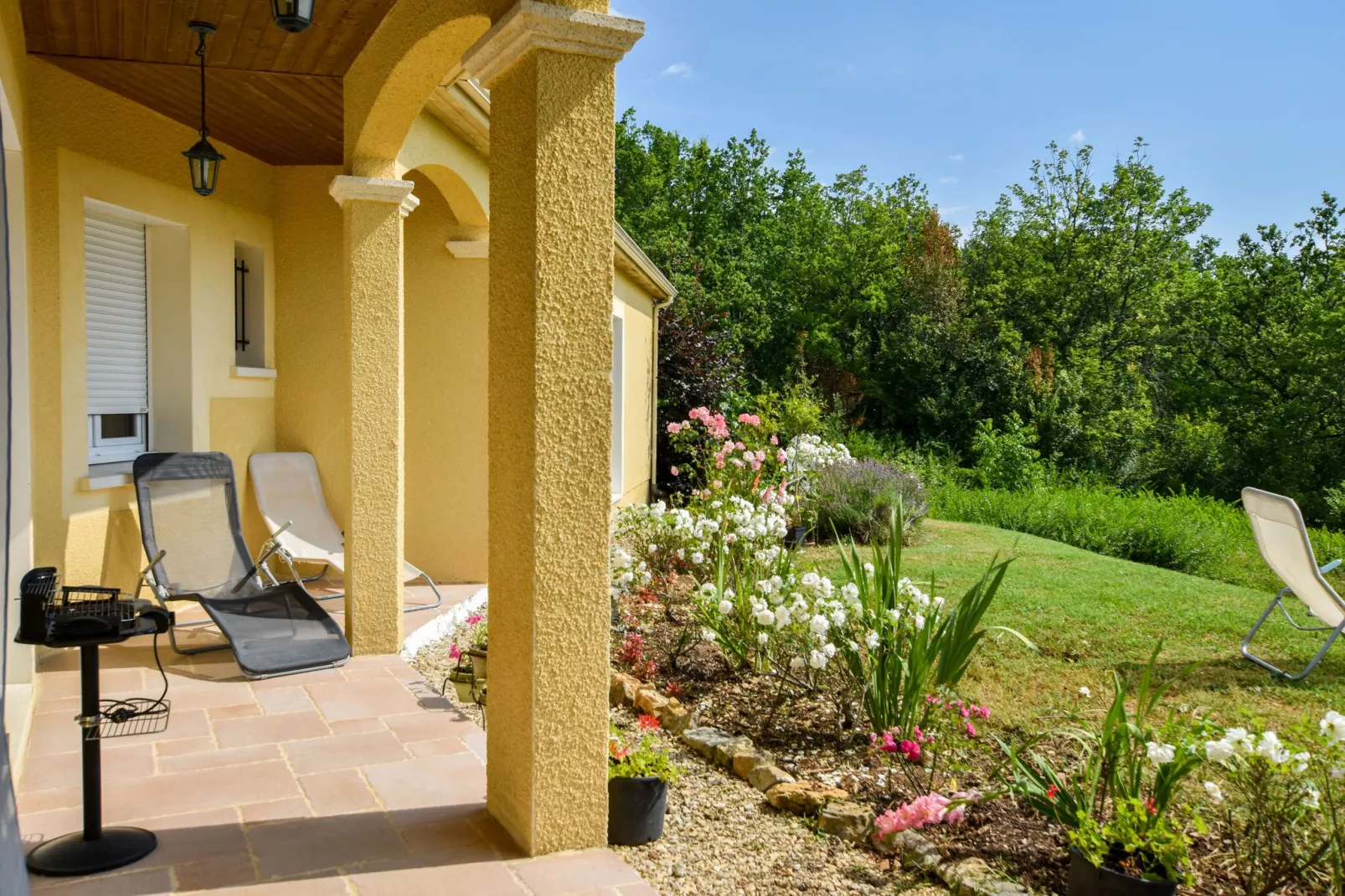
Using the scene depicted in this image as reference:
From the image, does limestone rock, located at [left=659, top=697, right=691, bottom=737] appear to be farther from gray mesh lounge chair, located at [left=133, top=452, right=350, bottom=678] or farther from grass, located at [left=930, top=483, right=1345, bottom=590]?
grass, located at [left=930, top=483, right=1345, bottom=590]

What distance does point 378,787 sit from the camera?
11.1 feet

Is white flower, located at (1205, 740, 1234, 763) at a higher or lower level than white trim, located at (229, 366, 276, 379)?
lower

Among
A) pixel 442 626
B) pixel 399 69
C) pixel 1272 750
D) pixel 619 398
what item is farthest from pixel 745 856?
pixel 619 398

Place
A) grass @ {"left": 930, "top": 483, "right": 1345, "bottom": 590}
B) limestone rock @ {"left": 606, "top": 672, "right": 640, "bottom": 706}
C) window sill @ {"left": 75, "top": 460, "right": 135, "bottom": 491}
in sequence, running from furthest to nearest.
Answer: grass @ {"left": 930, "top": 483, "right": 1345, "bottom": 590} → window sill @ {"left": 75, "top": 460, "right": 135, "bottom": 491} → limestone rock @ {"left": 606, "top": 672, "right": 640, "bottom": 706}

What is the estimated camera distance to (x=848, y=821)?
326 centimetres

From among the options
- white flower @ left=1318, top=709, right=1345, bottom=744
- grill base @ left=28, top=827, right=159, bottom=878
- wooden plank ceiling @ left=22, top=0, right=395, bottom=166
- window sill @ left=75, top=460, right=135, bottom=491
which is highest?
wooden plank ceiling @ left=22, top=0, right=395, bottom=166

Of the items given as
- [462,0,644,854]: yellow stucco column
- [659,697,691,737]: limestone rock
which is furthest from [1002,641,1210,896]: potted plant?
[659,697,691,737]: limestone rock

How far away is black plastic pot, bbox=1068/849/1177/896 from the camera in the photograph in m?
2.54

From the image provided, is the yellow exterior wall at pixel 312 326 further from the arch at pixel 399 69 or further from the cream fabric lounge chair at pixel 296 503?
the arch at pixel 399 69

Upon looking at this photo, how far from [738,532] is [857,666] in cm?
172

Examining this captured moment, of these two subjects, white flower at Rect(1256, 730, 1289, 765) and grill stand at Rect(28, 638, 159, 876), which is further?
grill stand at Rect(28, 638, 159, 876)

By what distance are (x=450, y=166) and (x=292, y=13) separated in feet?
8.85

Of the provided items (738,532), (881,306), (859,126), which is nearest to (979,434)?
(881,306)

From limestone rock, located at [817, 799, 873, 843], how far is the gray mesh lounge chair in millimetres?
2758
